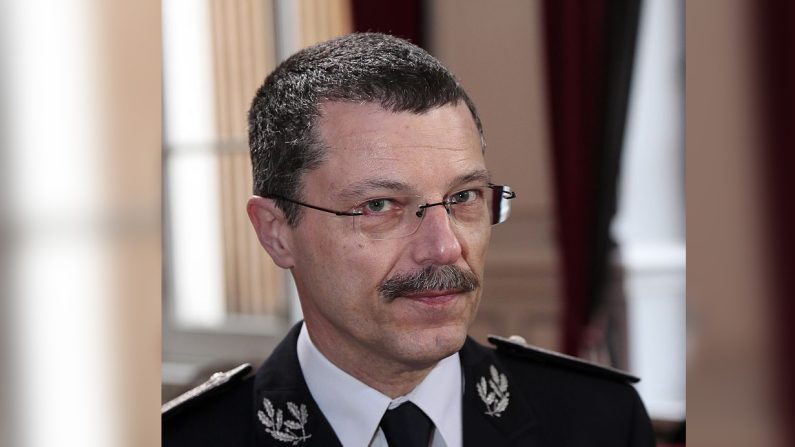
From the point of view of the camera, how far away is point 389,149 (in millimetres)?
513

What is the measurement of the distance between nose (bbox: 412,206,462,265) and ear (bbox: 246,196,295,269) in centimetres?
10

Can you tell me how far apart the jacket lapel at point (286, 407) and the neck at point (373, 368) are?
0.04 meters

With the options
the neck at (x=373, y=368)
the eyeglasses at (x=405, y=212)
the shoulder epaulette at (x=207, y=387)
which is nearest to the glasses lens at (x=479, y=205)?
the eyeglasses at (x=405, y=212)

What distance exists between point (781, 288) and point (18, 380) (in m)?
0.33

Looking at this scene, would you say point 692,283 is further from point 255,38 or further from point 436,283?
point 255,38

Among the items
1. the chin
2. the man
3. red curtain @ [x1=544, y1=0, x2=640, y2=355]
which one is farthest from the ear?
red curtain @ [x1=544, y1=0, x2=640, y2=355]

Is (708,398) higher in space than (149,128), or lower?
lower

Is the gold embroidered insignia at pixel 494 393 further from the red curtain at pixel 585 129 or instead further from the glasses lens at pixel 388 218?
the red curtain at pixel 585 129

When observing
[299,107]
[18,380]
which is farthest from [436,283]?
[18,380]

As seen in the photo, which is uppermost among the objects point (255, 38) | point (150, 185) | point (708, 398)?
point (255, 38)

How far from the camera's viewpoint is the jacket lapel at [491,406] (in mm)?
624

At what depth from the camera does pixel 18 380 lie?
0.32 meters

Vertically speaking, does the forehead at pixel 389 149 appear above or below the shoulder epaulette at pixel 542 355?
above

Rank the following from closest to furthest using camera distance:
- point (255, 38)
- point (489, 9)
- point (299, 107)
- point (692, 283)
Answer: point (692, 283) < point (299, 107) < point (255, 38) < point (489, 9)
